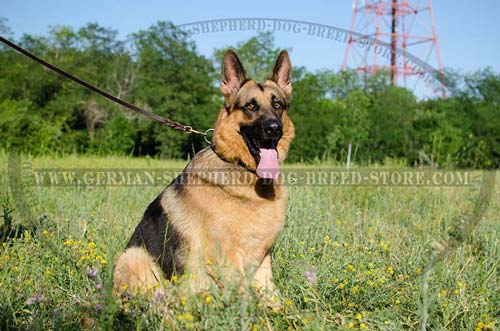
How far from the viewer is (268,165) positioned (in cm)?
341

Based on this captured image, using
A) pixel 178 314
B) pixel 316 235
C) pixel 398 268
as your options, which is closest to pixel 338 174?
pixel 316 235

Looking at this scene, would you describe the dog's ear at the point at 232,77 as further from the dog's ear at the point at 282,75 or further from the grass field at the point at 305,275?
the grass field at the point at 305,275

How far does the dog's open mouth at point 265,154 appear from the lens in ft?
11.1

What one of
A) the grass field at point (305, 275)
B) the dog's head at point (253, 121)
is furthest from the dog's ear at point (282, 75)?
the grass field at point (305, 275)

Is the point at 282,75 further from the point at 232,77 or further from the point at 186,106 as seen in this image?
the point at 186,106

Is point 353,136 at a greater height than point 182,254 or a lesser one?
greater

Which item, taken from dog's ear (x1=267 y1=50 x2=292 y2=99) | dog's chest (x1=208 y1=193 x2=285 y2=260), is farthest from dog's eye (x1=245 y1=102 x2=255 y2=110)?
dog's chest (x1=208 y1=193 x2=285 y2=260)

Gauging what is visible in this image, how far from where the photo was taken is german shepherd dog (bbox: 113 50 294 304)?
300 centimetres

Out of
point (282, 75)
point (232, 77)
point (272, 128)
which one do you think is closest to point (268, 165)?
point (272, 128)

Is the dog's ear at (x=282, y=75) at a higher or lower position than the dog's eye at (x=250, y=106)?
higher

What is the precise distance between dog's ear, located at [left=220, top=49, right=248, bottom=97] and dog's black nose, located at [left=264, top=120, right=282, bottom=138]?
54cm

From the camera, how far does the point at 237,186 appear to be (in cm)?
322

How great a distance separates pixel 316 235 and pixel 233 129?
1527mm

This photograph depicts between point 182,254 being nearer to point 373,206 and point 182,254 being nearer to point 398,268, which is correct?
point 398,268
